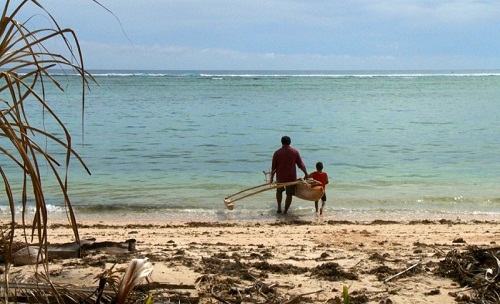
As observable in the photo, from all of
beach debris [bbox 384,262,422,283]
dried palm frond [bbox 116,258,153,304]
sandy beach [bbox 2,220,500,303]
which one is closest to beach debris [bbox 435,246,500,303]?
sandy beach [bbox 2,220,500,303]

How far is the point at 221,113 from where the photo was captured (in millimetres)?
35250

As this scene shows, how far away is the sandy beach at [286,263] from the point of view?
4.51 meters

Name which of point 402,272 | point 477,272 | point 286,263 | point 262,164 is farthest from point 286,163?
point 262,164

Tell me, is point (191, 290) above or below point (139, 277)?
below

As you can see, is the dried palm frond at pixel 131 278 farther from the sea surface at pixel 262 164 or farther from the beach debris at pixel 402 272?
the beach debris at pixel 402 272

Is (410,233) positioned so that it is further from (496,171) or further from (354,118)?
(354,118)

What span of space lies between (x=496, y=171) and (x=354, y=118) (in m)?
17.7

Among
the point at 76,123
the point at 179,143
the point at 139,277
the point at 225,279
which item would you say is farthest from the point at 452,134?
the point at 139,277

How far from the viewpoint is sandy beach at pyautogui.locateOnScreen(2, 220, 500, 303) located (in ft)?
14.8

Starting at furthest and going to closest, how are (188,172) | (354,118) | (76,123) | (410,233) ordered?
(354,118)
(76,123)
(188,172)
(410,233)

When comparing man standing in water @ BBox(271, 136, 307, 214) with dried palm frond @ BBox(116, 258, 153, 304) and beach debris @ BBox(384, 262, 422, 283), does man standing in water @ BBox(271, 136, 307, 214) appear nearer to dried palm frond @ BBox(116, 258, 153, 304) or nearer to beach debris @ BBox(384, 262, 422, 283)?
beach debris @ BBox(384, 262, 422, 283)

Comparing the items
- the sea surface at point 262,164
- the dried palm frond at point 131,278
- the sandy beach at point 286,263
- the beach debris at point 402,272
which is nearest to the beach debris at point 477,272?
the sandy beach at point 286,263

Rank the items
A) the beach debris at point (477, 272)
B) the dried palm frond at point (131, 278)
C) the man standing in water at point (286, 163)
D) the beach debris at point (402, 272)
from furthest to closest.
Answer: the man standing in water at point (286, 163) < the beach debris at point (402, 272) < the beach debris at point (477, 272) < the dried palm frond at point (131, 278)

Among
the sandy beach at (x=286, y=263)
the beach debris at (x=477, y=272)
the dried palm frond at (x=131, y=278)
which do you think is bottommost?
the sandy beach at (x=286, y=263)
